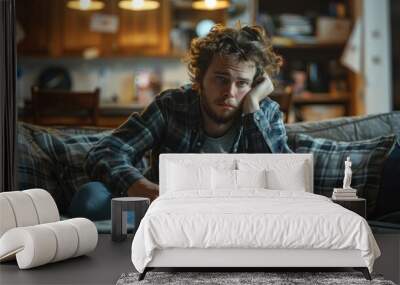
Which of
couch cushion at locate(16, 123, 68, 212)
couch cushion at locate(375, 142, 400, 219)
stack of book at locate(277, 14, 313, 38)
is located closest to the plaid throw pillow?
couch cushion at locate(375, 142, 400, 219)

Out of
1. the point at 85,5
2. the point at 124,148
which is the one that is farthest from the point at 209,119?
the point at 85,5

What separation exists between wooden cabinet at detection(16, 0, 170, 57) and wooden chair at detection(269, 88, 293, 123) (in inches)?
43.2

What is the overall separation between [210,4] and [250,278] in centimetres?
305

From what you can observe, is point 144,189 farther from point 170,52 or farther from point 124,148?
point 170,52

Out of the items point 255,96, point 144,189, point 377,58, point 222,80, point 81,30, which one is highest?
point 81,30

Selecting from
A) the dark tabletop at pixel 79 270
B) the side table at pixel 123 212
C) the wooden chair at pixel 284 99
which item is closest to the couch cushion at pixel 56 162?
the side table at pixel 123 212

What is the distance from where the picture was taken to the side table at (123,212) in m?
5.98

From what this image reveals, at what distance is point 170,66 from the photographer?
6789mm

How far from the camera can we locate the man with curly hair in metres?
6.64

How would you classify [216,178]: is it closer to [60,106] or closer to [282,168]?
[282,168]

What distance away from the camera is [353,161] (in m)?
6.53

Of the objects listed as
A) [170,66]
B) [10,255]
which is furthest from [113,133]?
[10,255]

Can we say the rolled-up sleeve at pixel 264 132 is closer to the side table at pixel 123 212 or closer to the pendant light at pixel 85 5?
the side table at pixel 123 212

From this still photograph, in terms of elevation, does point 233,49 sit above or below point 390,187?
above
